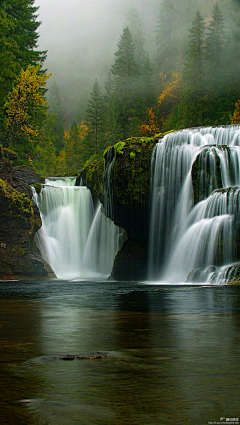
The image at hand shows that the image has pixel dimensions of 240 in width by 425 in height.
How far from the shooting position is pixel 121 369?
5.05m

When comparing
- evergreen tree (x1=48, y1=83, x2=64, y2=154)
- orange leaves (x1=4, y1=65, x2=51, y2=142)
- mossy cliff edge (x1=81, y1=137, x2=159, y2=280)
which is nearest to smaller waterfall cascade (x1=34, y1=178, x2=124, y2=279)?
mossy cliff edge (x1=81, y1=137, x2=159, y2=280)

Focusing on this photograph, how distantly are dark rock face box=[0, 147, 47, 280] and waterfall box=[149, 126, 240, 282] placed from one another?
21.7ft

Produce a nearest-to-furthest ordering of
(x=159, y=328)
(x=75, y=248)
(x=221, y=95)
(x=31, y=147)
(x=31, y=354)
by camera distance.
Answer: (x=31, y=354)
(x=159, y=328)
(x=75, y=248)
(x=31, y=147)
(x=221, y=95)

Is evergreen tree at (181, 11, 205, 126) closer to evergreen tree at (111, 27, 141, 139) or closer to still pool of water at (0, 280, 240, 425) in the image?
evergreen tree at (111, 27, 141, 139)

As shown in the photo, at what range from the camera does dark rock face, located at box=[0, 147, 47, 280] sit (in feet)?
94.8

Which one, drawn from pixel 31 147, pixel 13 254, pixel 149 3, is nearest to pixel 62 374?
pixel 13 254

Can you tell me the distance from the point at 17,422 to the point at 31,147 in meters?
45.5

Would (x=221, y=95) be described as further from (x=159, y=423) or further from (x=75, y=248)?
(x=159, y=423)

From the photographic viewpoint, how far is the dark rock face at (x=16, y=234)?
1137 inches

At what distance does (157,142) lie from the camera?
29312 mm

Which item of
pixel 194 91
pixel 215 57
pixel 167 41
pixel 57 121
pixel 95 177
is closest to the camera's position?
pixel 95 177

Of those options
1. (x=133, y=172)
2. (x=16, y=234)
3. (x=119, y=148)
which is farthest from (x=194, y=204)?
(x=16, y=234)

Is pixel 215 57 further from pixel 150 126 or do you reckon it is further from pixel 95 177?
pixel 95 177

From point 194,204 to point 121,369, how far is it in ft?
72.2
